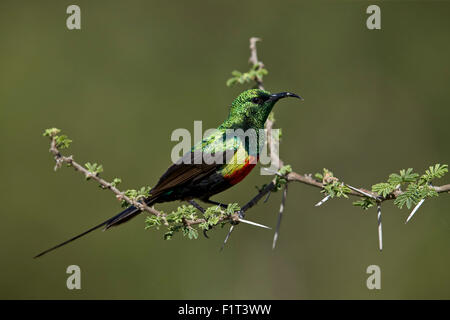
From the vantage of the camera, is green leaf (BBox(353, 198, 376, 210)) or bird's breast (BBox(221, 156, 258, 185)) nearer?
green leaf (BBox(353, 198, 376, 210))

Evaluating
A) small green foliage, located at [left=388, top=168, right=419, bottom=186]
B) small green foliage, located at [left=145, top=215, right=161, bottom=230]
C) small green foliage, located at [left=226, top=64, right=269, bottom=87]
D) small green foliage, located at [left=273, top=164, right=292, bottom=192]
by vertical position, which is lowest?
small green foliage, located at [left=145, top=215, right=161, bottom=230]

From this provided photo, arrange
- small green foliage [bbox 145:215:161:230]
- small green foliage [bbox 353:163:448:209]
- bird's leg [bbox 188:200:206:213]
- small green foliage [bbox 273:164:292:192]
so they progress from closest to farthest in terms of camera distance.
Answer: small green foliage [bbox 353:163:448:209], small green foliage [bbox 145:215:161:230], small green foliage [bbox 273:164:292:192], bird's leg [bbox 188:200:206:213]

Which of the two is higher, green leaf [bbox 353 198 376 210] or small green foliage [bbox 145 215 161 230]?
green leaf [bbox 353 198 376 210]

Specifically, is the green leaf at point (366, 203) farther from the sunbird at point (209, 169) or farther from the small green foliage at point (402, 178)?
the sunbird at point (209, 169)

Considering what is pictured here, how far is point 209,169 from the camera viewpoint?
13.7 feet

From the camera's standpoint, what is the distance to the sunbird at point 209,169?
4.10 metres

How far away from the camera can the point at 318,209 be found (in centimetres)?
753

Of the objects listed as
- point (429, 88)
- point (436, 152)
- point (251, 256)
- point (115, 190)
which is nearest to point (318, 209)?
point (251, 256)

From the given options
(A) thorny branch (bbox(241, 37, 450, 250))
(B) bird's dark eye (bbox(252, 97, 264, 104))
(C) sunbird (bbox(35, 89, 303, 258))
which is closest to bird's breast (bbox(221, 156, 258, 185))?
(C) sunbird (bbox(35, 89, 303, 258))

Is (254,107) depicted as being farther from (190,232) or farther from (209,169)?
(190,232)

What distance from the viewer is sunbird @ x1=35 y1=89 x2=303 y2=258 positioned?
410 centimetres

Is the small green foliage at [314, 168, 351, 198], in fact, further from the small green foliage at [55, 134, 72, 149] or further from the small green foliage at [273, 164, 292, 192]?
the small green foliage at [55, 134, 72, 149]

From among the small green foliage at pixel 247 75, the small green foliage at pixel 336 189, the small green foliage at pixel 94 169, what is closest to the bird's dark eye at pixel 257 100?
the small green foliage at pixel 247 75

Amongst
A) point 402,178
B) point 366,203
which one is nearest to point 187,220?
point 366,203
